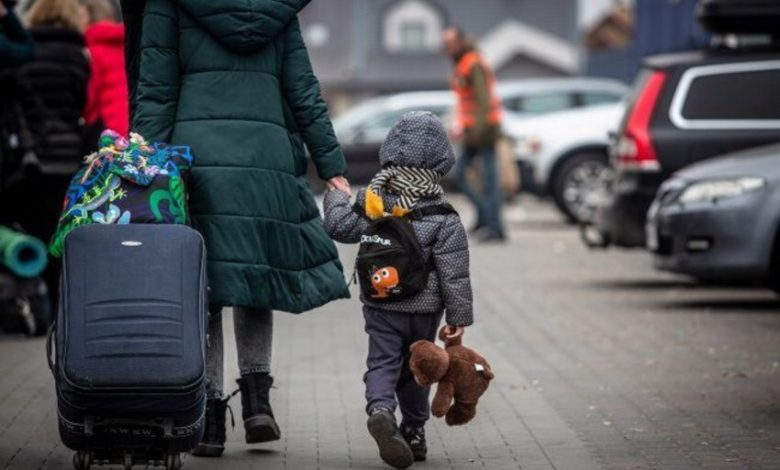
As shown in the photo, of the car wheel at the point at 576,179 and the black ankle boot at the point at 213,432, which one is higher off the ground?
the black ankle boot at the point at 213,432

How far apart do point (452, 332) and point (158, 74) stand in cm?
135

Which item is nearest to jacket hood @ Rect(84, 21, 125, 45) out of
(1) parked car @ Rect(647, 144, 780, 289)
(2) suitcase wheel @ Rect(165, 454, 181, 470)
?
(1) parked car @ Rect(647, 144, 780, 289)

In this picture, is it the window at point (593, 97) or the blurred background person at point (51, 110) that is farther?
the window at point (593, 97)

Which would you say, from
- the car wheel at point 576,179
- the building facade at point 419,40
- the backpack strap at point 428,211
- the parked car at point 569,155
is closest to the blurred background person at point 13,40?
the backpack strap at point 428,211

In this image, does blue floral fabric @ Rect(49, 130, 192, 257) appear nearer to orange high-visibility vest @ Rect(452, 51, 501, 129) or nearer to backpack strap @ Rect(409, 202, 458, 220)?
backpack strap @ Rect(409, 202, 458, 220)

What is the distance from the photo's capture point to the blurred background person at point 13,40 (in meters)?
10.4

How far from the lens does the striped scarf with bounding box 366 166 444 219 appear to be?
7.10 metres

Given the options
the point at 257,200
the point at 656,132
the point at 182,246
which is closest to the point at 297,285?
the point at 257,200

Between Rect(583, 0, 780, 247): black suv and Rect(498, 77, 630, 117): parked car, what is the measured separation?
48.7 feet

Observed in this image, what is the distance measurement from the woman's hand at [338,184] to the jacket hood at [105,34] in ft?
14.2

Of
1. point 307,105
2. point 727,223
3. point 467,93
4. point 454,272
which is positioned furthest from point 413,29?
point 454,272

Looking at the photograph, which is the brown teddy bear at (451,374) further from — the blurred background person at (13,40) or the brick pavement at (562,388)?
the blurred background person at (13,40)

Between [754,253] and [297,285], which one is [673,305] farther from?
[297,285]

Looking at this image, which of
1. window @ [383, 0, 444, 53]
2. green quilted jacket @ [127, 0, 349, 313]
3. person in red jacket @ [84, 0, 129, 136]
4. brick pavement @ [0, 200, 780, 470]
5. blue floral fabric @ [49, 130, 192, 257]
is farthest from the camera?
window @ [383, 0, 444, 53]
